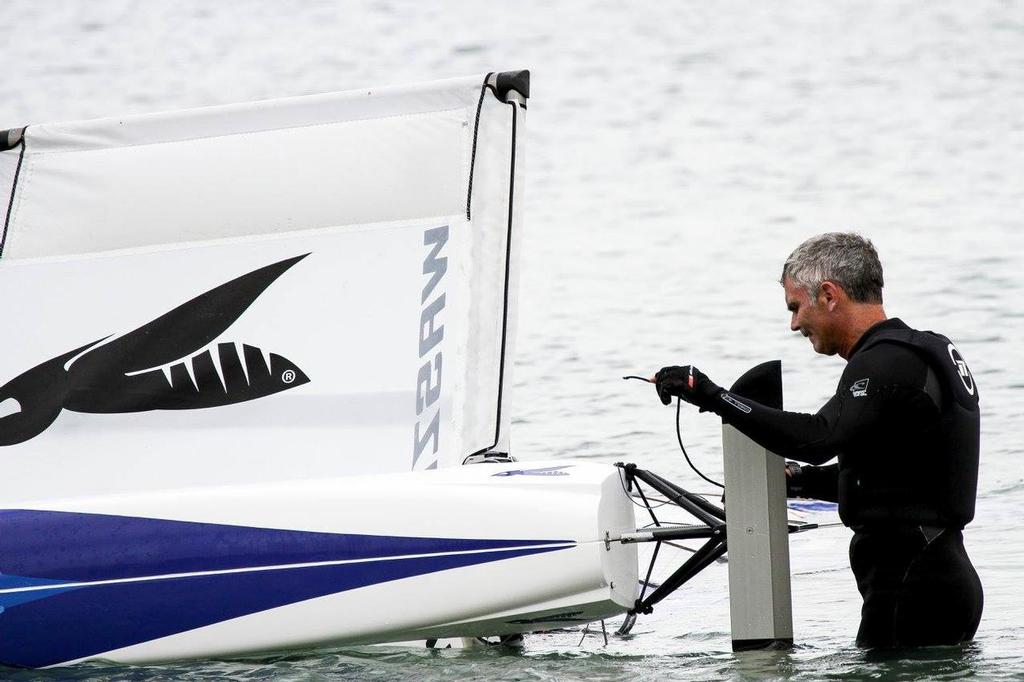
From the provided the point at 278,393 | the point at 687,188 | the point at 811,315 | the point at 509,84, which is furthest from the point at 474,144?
the point at 687,188

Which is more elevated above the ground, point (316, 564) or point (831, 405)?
point (831, 405)

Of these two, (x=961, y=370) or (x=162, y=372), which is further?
(x=162, y=372)

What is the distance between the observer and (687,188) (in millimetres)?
14500

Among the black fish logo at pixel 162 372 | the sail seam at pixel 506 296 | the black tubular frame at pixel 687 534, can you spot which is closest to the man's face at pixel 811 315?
A: the black tubular frame at pixel 687 534

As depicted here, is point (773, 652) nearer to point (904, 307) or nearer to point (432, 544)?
point (432, 544)

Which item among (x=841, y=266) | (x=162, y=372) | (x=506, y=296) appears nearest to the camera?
(x=841, y=266)

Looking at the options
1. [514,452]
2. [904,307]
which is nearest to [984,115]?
[904,307]

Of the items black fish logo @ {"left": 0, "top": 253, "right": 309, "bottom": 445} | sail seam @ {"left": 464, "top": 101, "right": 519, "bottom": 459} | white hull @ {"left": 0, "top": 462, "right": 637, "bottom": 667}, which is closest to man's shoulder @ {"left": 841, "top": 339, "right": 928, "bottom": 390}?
white hull @ {"left": 0, "top": 462, "right": 637, "bottom": 667}

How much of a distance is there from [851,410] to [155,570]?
1718mm

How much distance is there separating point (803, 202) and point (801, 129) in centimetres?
287

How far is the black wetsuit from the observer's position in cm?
331

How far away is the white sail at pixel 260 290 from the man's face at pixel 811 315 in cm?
100

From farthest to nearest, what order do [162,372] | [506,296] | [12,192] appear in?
[12,192] → [162,372] → [506,296]

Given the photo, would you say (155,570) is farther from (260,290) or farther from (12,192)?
(12,192)
